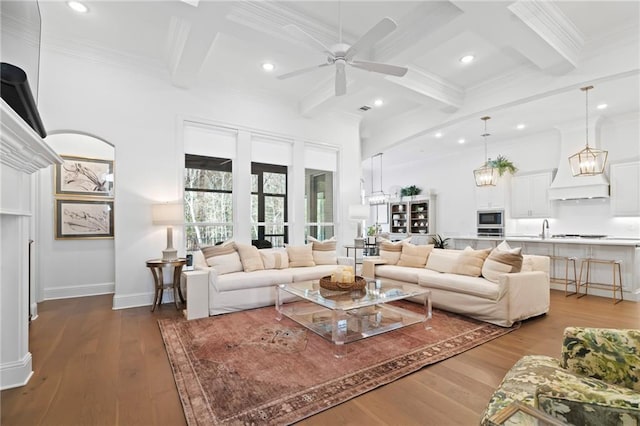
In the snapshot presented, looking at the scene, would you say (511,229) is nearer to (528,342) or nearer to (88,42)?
(528,342)

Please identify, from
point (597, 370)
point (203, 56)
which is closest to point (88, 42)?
point (203, 56)

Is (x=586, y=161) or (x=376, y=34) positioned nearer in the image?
(x=376, y=34)

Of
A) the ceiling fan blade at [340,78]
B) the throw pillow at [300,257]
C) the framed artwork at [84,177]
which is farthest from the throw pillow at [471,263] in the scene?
the framed artwork at [84,177]

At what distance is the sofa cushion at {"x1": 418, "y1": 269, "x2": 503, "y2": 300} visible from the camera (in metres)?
3.52

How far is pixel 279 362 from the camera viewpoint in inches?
100

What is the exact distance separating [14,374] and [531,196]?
8846mm

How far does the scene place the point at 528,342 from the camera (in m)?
3.02

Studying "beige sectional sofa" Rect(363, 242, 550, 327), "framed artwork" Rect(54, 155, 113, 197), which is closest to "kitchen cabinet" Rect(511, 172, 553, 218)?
"beige sectional sofa" Rect(363, 242, 550, 327)

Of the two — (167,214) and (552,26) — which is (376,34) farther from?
(167,214)

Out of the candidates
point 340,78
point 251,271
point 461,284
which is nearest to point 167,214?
point 251,271

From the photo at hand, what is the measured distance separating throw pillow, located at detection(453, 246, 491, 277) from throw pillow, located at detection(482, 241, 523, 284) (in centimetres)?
11

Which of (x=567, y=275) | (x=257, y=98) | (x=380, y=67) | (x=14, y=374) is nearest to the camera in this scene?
(x=14, y=374)

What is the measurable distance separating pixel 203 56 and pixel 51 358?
3.54 meters

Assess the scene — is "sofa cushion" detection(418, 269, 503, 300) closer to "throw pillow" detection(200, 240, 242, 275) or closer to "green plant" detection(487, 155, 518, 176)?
"throw pillow" detection(200, 240, 242, 275)
